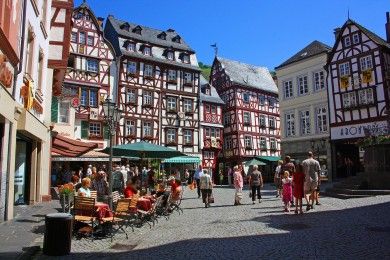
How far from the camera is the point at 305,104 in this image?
3406 cm

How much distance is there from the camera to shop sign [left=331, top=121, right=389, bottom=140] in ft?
91.9

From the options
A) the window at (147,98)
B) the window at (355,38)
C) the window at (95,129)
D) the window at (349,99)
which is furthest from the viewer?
the window at (147,98)

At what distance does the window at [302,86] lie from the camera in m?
34.3

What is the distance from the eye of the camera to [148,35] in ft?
134

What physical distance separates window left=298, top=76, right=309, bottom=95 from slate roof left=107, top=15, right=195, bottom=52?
12833mm

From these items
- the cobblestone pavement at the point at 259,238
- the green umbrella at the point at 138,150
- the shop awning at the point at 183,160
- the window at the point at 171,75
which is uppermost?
the window at the point at 171,75

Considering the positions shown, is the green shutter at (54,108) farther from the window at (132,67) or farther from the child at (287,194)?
the window at (132,67)

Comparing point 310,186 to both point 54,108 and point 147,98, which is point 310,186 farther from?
point 147,98

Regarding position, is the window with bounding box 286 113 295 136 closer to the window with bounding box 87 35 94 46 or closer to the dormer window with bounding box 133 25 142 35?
the dormer window with bounding box 133 25 142 35

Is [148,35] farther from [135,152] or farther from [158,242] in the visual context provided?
[158,242]

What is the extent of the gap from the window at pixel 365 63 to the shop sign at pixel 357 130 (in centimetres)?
413

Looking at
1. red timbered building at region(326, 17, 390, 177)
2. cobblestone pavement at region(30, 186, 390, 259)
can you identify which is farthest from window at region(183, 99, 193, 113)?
cobblestone pavement at region(30, 186, 390, 259)

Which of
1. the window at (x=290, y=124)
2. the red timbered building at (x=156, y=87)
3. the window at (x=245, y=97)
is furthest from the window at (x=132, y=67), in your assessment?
the window at (x=290, y=124)

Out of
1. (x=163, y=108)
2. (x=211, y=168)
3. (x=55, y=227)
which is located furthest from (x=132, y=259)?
(x=211, y=168)
